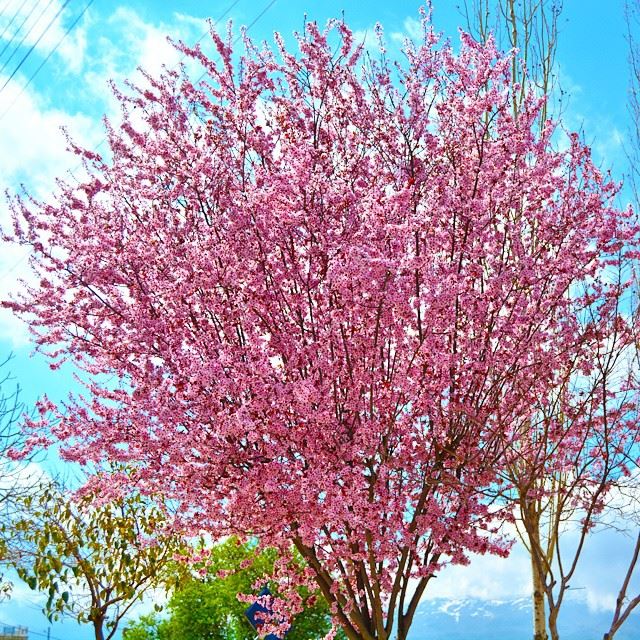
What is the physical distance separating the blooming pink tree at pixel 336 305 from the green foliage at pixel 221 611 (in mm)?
10249

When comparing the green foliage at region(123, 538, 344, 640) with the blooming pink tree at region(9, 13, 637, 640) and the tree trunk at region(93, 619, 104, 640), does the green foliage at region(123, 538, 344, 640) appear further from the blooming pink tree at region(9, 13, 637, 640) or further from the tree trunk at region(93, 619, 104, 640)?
the blooming pink tree at region(9, 13, 637, 640)

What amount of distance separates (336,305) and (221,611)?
13.0m

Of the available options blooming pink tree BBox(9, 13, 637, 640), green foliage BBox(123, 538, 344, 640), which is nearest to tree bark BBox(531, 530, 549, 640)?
blooming pink tree BBox(9, 13, 637, 640)

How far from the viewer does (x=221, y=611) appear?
17.6m

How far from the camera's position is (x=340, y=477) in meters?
6.60

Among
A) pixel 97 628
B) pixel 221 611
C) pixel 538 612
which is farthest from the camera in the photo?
pixel 221 611

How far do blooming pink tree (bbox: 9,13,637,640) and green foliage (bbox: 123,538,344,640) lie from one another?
404 inches

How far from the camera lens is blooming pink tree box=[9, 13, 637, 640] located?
648cm

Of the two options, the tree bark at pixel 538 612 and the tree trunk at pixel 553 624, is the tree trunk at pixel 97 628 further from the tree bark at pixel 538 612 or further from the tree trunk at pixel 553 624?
the tree trunk at pixel 553 624

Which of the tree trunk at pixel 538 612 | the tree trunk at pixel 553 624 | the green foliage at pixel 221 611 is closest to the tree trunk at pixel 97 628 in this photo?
the green foliage at pixel 221 611

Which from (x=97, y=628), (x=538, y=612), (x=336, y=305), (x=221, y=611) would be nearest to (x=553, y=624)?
(x=336, y=305)

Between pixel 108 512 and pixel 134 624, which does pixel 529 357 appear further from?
pixel 134 624

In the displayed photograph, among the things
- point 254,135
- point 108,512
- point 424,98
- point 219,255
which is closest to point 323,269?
point 219,255

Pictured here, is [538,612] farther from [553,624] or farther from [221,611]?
[221,611]
